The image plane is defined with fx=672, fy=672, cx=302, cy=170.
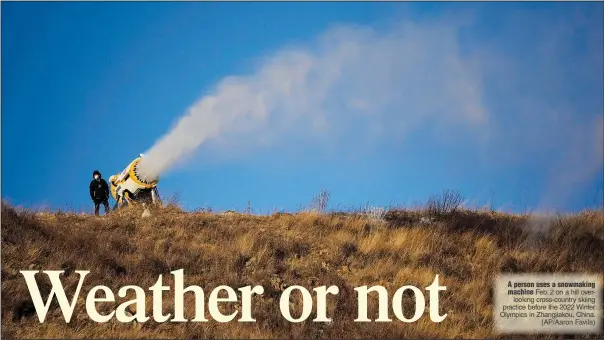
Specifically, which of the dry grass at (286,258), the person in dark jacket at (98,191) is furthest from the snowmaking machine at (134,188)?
the dry grass at (286,258)

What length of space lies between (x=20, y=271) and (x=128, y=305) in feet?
7.95

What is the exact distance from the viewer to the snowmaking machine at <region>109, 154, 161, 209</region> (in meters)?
20.5

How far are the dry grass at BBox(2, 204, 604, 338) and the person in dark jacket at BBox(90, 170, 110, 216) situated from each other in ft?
7.28

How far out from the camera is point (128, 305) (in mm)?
13242

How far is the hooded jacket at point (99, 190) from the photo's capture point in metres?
20.7

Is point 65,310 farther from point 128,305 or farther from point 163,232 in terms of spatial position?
point 163,232

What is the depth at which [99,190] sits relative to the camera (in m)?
20.7

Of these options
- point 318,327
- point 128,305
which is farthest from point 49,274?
point 318,327

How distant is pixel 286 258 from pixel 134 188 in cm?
687
